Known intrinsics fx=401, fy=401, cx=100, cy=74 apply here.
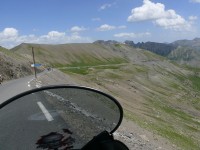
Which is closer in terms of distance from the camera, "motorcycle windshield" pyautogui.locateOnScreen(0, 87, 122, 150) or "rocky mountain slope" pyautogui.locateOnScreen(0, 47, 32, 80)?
"motorcycle windshield" pyautogui.locateOnScreen(0, 87, 122, 150)

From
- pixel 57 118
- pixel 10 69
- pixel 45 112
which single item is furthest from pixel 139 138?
pixel 10 69

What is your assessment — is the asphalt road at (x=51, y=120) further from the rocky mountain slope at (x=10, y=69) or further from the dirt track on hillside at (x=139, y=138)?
the rocky mountain slope at (x=10, y=69)

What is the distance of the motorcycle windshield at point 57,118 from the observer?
405 cm

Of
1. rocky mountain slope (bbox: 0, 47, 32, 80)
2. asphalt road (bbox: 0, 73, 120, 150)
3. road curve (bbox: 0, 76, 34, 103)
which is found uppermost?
asphalt road (bbox: 0, 73, 120, 150)

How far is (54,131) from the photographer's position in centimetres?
429

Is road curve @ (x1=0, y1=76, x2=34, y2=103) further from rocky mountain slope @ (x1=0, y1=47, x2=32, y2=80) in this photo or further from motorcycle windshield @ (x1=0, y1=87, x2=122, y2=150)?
rocky mountain slope @ (x1=0, y1=47, x2=32, y2=80)

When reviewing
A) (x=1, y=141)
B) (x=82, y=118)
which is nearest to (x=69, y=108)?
(x=82, y=118)

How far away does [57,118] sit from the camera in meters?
4.40

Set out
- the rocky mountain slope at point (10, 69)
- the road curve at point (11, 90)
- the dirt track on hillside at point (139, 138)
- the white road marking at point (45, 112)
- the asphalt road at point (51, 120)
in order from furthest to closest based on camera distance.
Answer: the rocky mountain slope at point (10, 69)
the road curve at point (11, 90)
the dirt track on hillside at point (139, 138)
the white road marking at point (45, 112)
the asphalt road at point (51, 120)

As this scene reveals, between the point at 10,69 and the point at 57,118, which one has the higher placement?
the point at 57,118

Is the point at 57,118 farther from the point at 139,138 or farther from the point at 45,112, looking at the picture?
the point at 139,138

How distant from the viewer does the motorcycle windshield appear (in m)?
4.05

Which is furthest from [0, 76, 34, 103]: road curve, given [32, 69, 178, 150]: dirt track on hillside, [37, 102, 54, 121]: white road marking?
[37, 102, 54, 121]: white road marking

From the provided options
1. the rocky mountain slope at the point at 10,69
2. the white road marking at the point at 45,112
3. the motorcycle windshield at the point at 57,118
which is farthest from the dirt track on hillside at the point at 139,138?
the rocky mountain slope at the point at 10,69
